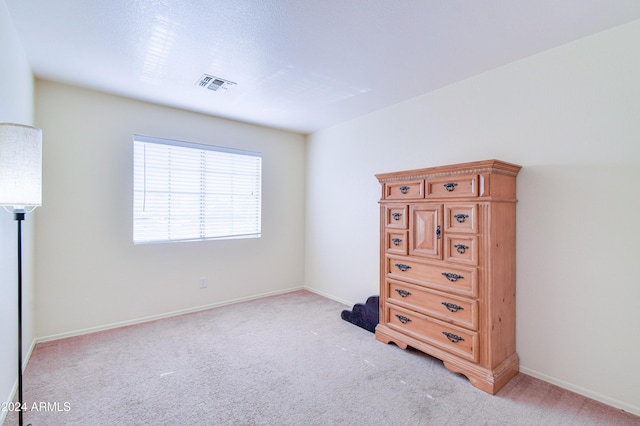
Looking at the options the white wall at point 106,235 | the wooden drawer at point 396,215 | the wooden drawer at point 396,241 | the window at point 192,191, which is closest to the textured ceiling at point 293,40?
the white wall at point 106,235

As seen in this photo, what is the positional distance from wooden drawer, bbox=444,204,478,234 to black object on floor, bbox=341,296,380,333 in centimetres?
124

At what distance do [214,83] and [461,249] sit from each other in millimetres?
2677

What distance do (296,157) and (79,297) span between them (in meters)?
3.20

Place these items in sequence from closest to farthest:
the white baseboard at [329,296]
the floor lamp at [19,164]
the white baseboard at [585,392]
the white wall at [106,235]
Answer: the floor lamp at [19,164], the white baseboard at [585,392], the white wall at [106,235], the white baseboard at [329,296]

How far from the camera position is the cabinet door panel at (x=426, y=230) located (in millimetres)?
2439

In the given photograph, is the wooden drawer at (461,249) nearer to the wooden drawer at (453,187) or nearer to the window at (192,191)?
the wooden drawer at (453,187)

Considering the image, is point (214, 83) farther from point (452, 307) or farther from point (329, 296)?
point (329, 296)

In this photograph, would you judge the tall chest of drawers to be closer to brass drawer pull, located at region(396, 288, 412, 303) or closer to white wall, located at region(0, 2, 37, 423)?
brass drawer pull, located at region(396, 288, 412, 303)

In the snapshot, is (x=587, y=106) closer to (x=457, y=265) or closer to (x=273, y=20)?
(x=457, y=265)

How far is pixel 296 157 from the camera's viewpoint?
4.71 meters

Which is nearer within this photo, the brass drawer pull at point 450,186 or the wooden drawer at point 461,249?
Result: the wooden drawer at point 461,249

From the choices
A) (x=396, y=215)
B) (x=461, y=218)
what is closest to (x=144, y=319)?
(x=396, y=215)

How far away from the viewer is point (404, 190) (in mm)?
2717

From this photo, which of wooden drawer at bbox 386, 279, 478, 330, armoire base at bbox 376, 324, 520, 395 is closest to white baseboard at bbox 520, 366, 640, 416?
armoire base at bbox 376, 324, 520, 395
